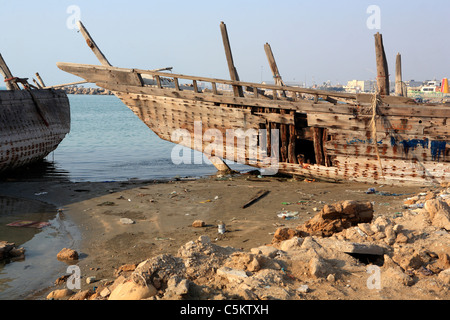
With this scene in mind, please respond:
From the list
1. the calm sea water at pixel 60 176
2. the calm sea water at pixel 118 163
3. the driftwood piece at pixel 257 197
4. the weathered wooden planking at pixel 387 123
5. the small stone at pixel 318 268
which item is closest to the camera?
the small stone at pixel 318 268

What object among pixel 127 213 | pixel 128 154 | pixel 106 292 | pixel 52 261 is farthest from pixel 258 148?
pixel 128 154

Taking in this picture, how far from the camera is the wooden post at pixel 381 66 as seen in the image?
923 cm

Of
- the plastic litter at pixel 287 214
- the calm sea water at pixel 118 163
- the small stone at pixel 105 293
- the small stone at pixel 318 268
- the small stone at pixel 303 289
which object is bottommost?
the calm sea water at pixel 118 163

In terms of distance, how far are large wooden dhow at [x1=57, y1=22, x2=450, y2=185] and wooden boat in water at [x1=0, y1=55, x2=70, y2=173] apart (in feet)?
6.45

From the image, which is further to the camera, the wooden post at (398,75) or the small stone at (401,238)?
the wooden post at (398,75)

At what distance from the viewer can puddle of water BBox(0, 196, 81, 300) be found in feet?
16.2

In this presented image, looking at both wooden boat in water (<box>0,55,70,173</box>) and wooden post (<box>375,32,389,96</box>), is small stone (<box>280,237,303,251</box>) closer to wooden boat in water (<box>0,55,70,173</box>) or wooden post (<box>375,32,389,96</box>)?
wooden post (<box>375,32,389,96</box>)

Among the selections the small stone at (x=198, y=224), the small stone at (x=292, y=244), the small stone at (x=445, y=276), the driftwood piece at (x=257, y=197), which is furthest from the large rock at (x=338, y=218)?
the driftwood piece at (x=257, y=197)

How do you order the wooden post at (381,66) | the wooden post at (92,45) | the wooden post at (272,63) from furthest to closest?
the wooden post at (272,63), the wooden post at (92,45), the wooden post at (381,66)

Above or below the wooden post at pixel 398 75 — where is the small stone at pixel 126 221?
below

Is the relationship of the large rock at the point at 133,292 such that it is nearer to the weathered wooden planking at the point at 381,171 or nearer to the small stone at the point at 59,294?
the small stone at the point at 59,294

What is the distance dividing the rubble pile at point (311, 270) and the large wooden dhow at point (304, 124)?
3.76 m

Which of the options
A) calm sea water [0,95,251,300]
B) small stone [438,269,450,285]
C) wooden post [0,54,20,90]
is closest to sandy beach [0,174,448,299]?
calm sea water [0,95,251,300]

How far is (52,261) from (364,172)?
259 inches
